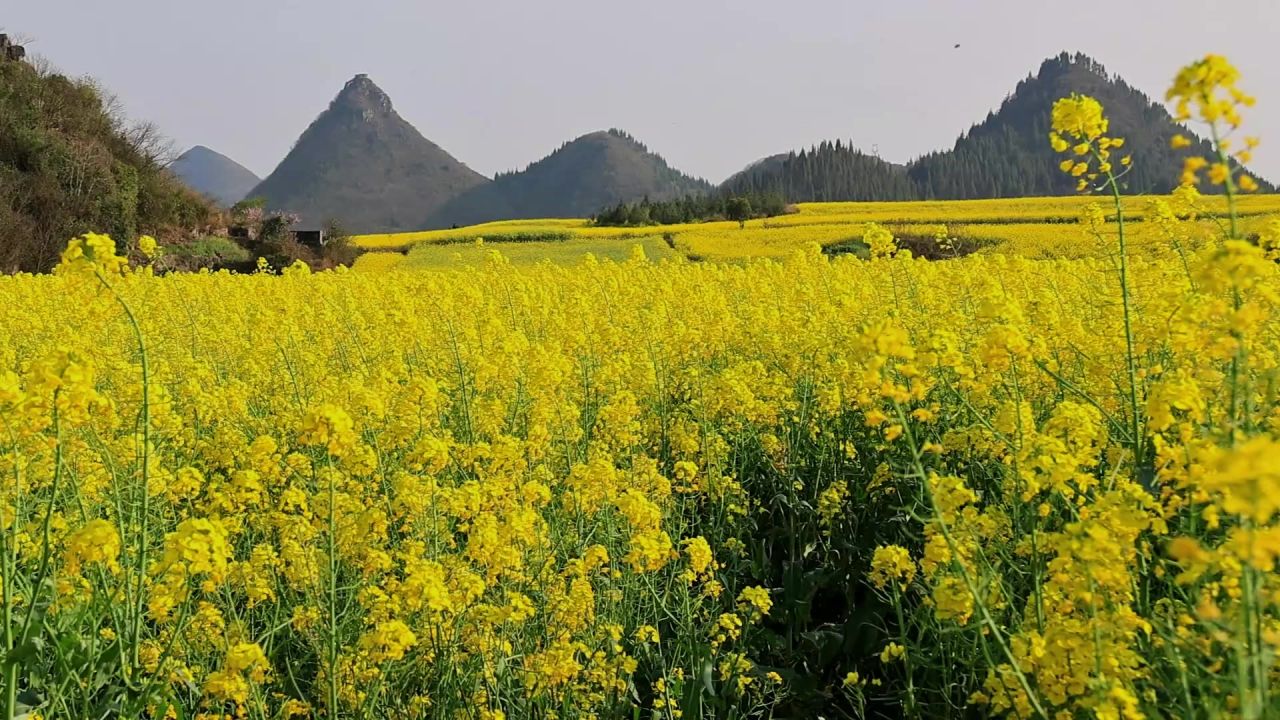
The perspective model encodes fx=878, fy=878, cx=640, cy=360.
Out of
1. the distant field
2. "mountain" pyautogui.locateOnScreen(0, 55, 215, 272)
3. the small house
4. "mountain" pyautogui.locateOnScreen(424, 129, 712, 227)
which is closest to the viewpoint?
the distant field

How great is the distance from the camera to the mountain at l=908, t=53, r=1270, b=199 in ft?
359

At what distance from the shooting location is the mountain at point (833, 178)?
97.8 metres

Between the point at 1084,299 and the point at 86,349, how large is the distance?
6.61 m

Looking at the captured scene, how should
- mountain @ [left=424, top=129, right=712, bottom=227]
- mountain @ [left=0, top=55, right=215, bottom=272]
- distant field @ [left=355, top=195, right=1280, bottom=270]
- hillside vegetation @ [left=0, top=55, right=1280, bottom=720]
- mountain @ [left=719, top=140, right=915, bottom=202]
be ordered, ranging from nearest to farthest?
hillside vegetation @ [left=0, top=55, right=1280, bottom=720] → distant field @ [left=355, top=195, right=1280, bottom=270] → mountain @ [left=0, top=55, right=215, bottom=272] → mountain @ [left=719, top=140, right=915, bottom=202] → mountain @ [left=424, top=129, right=712, bottom=227]

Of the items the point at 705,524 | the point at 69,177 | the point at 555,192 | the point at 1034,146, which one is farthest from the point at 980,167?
the point at 705,524

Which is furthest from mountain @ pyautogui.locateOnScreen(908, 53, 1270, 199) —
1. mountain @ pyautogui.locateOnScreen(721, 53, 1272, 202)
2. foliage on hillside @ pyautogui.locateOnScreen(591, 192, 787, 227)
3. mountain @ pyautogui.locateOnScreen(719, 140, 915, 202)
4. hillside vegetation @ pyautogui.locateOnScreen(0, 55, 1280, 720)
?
hillside vegetation @ pyautogui.locateOnScreen(0, 55, 1280, 720)

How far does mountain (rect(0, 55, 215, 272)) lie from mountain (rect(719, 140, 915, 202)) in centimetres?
6902

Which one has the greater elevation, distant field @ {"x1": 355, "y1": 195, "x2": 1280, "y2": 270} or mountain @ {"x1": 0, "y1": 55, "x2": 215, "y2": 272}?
mountain @ {"x1": 0, "y1": 55, "x2": 215, "y2": 272}

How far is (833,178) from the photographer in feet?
330

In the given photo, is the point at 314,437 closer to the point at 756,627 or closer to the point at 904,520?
the point at 756,627

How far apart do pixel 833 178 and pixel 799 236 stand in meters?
79.6

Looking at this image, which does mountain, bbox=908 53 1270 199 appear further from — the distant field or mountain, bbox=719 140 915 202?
the distant field

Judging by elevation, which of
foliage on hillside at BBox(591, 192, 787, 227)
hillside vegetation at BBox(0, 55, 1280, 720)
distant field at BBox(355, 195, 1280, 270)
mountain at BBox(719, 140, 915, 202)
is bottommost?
hillside vegetation at BBox(0, 55, 1280, 720)

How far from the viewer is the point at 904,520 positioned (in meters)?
3.55
